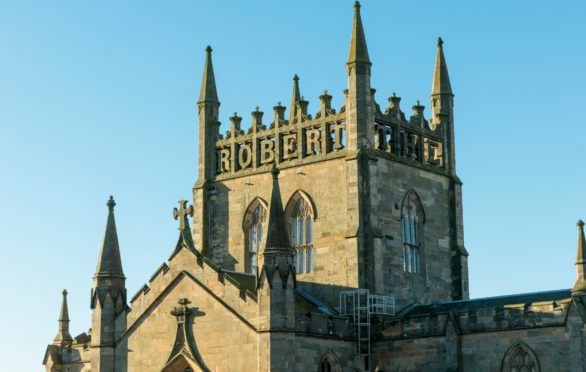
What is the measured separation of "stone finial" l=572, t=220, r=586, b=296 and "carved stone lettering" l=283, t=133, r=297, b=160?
1509 centimetres

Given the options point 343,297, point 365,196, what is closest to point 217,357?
point 343,297

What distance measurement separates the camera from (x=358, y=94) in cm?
5728

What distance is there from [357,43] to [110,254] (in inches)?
584

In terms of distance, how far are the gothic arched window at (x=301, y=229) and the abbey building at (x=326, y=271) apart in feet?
0.24

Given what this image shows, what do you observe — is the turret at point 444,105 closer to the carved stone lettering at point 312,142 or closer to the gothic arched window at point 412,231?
the gothic arched window at point 412,231

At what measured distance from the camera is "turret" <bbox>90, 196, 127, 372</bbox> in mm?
56344

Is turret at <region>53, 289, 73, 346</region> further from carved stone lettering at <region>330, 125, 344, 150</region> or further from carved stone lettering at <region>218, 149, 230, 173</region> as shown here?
carved stone lettering at <region>330, 125, 344, 150</region>

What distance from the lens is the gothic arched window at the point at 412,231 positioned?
5859 centimetres

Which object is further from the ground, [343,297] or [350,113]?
[350,113]

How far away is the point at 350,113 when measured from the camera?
57281 millimetres

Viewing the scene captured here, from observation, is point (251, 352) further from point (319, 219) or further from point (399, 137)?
point (399, 137)

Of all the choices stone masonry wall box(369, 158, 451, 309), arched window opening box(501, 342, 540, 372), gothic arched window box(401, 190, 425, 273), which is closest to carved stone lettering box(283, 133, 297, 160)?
stone masonry wall box(369, 158, 451, 309)

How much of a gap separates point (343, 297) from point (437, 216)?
25.9 feet

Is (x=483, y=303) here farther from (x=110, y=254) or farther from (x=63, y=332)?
(x=63, y=332)
